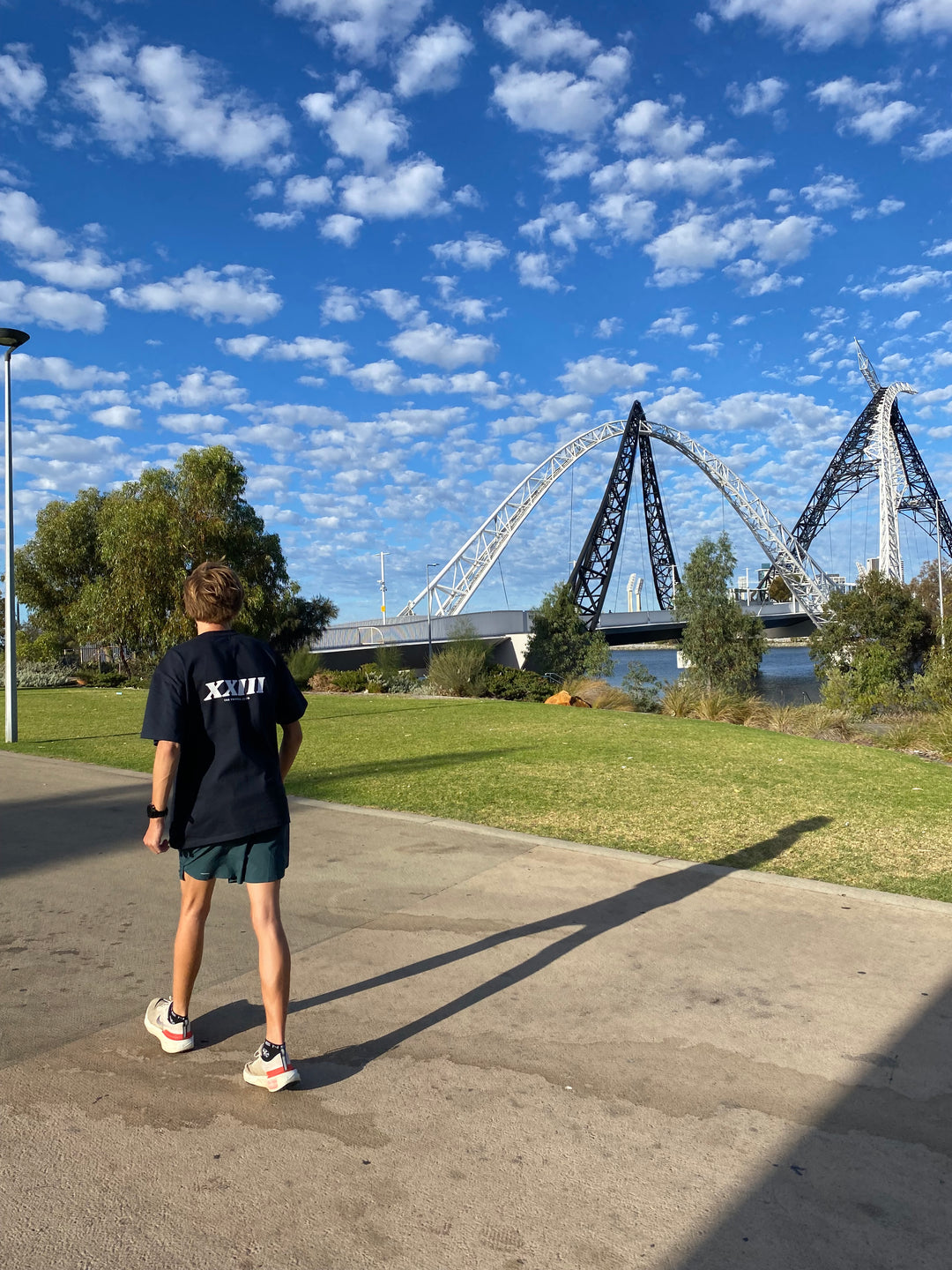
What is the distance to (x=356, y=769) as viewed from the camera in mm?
10102

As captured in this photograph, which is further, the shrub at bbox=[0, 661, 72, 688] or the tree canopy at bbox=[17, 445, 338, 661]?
the shrub at bbox=[0, 661, 72, 688]

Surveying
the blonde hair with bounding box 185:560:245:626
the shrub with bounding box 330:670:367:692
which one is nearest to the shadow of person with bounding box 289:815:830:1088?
the blonde hair with bounding box 185:560:245:626

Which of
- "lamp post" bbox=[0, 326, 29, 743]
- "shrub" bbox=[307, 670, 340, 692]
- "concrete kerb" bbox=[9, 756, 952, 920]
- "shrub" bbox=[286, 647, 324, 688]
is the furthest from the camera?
"shrub" bbox=[307, 670, 340, 692]

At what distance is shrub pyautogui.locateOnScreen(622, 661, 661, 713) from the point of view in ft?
80.9

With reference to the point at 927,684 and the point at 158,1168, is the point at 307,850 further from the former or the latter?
the point at 927,684

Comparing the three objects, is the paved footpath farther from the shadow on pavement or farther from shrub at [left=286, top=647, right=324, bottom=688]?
shrub at [left=286, top=647, right=324, bottom=688]

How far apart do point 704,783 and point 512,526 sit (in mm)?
51934

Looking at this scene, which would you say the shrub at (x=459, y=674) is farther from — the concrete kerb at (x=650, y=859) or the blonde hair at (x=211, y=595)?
the blonde hair at (x=211, y=595)

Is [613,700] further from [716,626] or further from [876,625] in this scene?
[876,625]

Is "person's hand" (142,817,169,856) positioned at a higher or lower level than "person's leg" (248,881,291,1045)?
higher

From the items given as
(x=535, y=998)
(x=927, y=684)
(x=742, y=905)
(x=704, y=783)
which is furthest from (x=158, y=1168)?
(x=927, y=684)

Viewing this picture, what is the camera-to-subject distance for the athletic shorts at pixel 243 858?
3170 millimetres

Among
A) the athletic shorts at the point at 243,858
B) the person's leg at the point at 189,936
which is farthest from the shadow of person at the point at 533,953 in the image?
the athletic shorts at the point at 243,858

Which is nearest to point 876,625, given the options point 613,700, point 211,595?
point 613,700
